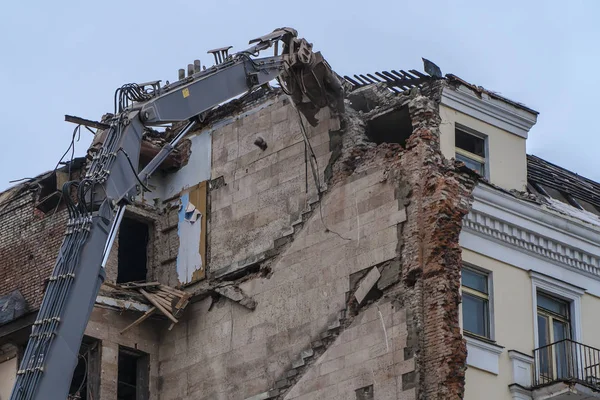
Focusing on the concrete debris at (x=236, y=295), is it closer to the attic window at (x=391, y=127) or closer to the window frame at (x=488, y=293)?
the attic window at (x=391, y=127)

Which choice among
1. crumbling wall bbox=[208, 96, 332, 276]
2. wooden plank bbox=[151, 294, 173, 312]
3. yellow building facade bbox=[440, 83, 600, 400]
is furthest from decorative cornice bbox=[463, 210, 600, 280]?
wooden plank bbox=[151, 294, 173, 312]

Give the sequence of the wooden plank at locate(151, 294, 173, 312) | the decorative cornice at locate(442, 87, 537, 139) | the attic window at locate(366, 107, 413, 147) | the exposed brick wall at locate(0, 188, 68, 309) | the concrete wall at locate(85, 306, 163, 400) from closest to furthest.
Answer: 1. the decorative cornice at locate(442, 87, 537, 139)
2. the attic window at locate(366, 107, 413, 147)
3. the concrete wall at locate(85, 306, 163, 400)
4. the wooden plank at locate(151, 294, 173, 312)
5. the exposed brick wall at locate(0, 188, 68, 309)

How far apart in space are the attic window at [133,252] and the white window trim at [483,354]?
9.67 m

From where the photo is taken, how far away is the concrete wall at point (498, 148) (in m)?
31.1

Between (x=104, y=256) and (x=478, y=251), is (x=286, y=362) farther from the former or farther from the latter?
(x=104, y=256)

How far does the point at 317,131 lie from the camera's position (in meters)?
33.0

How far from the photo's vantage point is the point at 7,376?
33500 millimetres

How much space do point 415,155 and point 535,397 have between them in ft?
16.4

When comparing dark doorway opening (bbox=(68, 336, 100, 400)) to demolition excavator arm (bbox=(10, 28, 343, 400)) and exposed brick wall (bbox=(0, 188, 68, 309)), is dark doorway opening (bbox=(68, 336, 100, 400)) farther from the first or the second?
demolition excavator arm (bbox=(10, 28, 343, 400))

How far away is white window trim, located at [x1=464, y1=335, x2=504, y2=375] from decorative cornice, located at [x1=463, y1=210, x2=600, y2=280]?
2.23 meters

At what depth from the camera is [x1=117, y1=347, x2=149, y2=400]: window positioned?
112ft

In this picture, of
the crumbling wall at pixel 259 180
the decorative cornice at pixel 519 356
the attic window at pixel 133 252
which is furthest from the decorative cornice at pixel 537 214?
the attic window at pixel 133 252

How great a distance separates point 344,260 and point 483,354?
3578mm

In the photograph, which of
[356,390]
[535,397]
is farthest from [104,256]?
[535,397]
